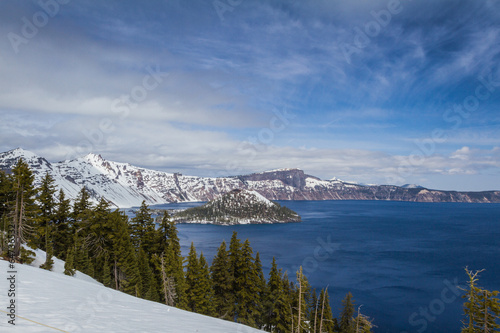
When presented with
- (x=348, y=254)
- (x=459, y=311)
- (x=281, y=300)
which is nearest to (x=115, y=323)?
(x=281, y=300)

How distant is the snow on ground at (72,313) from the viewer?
375 inches

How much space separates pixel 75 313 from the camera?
37.6ft

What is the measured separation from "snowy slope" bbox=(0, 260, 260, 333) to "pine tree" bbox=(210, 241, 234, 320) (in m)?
21.7

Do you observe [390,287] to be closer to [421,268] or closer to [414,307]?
[414,307]

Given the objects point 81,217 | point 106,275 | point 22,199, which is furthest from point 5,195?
point 106,275

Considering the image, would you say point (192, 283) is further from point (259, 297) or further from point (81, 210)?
point (81, 210)

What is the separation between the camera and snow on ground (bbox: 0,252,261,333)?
9535mm

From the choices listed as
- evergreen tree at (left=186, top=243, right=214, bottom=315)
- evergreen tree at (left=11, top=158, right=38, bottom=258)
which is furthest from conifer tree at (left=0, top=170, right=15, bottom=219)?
evergreen tree at (left=186, top=243, right=214, bottom=315)

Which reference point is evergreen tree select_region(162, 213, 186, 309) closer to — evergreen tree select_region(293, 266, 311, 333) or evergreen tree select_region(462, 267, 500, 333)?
evergreen tree select_region(293, 266, 311, 333)

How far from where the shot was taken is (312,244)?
146 meters

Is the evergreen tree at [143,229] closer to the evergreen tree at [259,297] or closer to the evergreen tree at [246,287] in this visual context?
the evergreen tree at [246,287]

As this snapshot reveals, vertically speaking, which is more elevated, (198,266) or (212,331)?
(212,331)

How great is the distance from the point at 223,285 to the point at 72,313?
90.1 feet

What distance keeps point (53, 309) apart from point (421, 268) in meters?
115
